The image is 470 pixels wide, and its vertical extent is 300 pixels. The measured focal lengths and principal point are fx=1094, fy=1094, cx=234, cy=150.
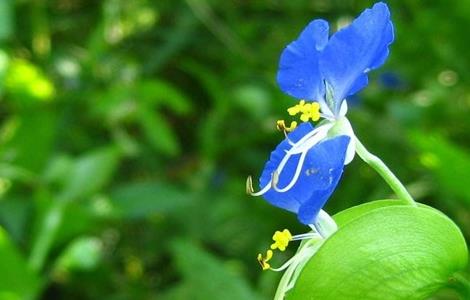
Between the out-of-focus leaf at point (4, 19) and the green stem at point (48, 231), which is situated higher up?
the out-of-focus leaf at point (4, 19)

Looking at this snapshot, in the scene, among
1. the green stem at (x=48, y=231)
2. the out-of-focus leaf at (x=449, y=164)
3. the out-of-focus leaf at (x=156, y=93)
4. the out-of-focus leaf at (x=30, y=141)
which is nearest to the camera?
the out-of-focus leaf at (x=449, y=164)

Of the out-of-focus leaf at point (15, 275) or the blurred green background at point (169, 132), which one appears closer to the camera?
the out-of-focus leaf at point (15, 275)

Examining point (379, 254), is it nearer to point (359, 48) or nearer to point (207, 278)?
point (359, 48)

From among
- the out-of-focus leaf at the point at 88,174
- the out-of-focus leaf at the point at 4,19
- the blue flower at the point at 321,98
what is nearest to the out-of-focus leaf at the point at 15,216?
the out-of-focus leaf at the point at 88,174

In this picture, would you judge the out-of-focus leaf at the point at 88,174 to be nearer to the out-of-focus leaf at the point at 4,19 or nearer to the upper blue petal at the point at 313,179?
the out-of-focus leaf at the point at 4,19

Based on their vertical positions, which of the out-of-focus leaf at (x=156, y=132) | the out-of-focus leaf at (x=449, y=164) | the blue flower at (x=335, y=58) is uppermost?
the blue flower at (x=335, y=58)

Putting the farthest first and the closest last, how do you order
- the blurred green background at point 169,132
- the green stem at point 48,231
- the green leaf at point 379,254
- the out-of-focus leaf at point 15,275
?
the blurred green background at point 169,132 < the green stem at point 48,231 < the out-of-focus leaf at point 15,275 < the green leaf at point 379,254

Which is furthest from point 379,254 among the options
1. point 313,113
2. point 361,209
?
point 313,113

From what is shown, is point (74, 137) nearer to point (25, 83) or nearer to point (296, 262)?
point (25, 83)

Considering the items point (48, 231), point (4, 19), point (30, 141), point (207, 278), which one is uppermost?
point (4, 19)
